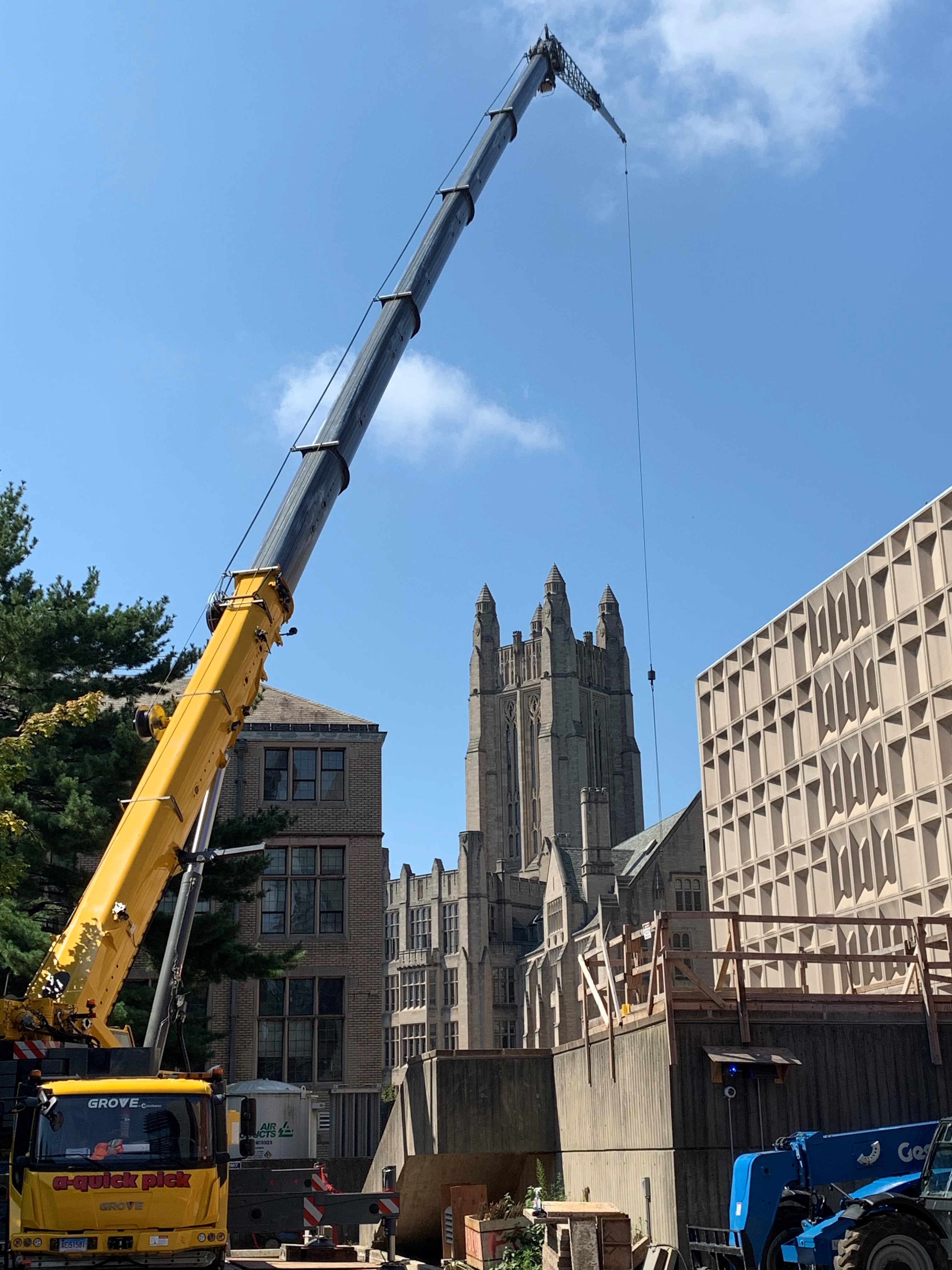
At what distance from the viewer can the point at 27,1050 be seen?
44.4 ft

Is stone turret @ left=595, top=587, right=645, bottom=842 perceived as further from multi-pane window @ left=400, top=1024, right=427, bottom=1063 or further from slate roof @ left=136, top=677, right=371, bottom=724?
slate roof @ left=136, top=677, right=371, bottom=724

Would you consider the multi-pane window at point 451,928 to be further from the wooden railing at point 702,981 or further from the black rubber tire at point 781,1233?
the black rubber tire at point 781,1233

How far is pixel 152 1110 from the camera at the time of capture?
41.5 ft

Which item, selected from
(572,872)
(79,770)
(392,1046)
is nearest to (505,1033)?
(392,1046)

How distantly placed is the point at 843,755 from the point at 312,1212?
18.9 m

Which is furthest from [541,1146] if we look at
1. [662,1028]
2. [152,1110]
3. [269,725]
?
[269,725]

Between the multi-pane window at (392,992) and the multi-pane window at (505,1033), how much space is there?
10.3 m

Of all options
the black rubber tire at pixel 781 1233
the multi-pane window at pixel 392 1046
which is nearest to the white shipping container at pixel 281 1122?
the black rubber tire at pixel 781 1233

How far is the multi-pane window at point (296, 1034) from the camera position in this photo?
34.9 meters

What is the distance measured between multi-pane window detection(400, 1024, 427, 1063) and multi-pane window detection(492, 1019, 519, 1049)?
5.51 meters

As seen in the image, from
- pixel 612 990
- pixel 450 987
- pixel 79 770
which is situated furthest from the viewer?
pixel 450 987

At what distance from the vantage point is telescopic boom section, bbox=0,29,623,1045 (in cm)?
1393

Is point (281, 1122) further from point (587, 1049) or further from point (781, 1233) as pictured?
point (781, 1233)

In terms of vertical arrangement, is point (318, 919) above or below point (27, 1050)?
above
